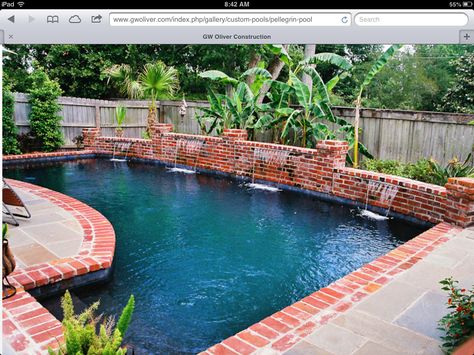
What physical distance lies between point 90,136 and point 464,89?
36.2ft

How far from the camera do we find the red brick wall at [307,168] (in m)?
5.32

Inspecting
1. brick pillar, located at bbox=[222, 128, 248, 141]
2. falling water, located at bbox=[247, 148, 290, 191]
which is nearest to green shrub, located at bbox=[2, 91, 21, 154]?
brick pillar, located at bbox=[222, 128, 248, 141]

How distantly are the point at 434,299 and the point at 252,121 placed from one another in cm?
723

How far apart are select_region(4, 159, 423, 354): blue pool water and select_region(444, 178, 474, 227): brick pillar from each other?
0.55 metres

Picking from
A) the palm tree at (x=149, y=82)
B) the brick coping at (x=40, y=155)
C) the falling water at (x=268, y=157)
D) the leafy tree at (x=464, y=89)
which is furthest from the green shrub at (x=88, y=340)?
the leafy tree at (x=464, y=89)

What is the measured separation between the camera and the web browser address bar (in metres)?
1.47

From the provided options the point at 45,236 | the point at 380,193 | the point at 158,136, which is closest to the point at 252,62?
the point at 158,136

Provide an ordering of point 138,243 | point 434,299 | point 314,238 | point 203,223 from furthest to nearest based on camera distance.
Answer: point 203,223
point 314,238
point 138,243
point 434,299

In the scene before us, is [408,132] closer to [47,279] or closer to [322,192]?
[322,192]

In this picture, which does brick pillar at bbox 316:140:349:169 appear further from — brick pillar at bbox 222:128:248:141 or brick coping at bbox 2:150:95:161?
brick coping at bbox 2:150:95:161

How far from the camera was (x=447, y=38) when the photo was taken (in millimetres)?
1588

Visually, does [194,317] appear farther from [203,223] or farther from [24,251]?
[203,223]

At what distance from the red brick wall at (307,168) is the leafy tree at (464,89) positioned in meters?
6.07
